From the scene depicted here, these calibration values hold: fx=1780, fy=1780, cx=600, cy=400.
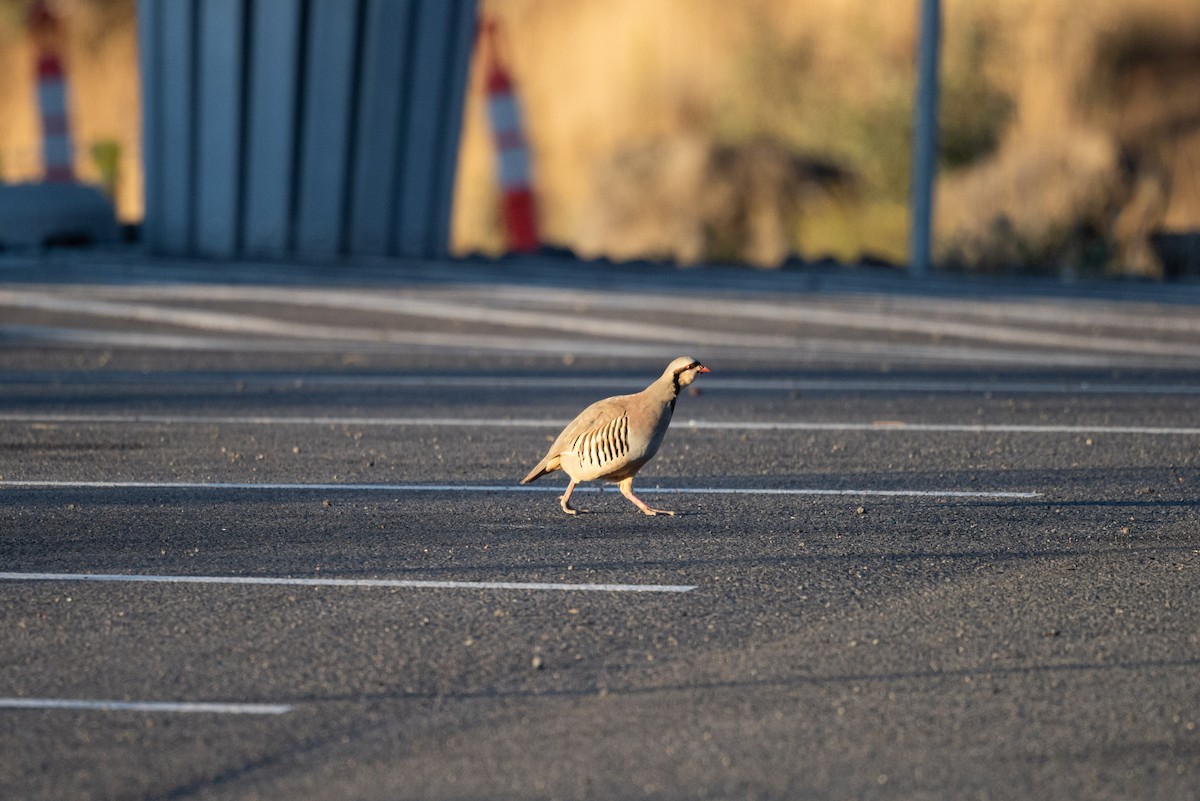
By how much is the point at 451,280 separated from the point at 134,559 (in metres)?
11.6

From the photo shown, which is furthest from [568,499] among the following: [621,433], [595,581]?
[595,581]

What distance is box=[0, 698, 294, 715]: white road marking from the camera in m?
5.26

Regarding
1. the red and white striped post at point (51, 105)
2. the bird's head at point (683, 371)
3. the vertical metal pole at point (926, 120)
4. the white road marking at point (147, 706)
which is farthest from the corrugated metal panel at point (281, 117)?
the white road marking at point (147, 706)

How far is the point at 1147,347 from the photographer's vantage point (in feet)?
48.5

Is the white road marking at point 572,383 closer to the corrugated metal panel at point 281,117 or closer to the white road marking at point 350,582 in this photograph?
the white road marking at point 350,582

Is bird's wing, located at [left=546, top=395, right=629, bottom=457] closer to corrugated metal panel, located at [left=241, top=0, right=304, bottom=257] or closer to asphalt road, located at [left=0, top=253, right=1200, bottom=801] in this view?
asphalt road, located at [left=0, top=253, right=1200, bottom=801]

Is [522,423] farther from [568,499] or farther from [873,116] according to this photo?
[873,116]

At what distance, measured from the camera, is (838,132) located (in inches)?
1146

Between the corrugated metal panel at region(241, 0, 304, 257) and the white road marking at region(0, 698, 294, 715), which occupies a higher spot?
the corrugated metal panel at region(241, 0, 304, 257)

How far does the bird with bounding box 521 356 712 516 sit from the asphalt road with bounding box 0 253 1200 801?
310mm

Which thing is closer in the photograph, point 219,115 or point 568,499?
point 568,499

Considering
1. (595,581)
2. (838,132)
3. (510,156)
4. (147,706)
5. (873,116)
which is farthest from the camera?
(510,156)

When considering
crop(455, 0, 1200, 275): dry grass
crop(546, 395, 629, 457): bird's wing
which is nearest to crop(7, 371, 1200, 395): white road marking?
crop(546, 395, 629, 457): bird's wing

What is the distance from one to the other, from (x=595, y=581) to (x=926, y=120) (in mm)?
12986
